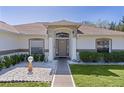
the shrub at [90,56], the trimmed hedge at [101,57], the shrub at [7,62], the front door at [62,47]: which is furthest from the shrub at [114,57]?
the shrub at [7,62]

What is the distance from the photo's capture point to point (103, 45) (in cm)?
2066

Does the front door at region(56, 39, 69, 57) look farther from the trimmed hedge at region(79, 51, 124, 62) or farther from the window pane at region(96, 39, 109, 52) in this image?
the trimmed hedge at region(79, 51, 124, 62)

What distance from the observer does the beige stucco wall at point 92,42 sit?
66.6ft

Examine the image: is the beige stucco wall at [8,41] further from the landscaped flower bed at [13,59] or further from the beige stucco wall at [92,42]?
the beige stucco wall at [92,42]

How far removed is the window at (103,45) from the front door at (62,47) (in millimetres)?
3636

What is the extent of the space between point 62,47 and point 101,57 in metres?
5.10

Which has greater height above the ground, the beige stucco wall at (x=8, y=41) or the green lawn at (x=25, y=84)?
the beige stucco wall at (x=8, y=41)

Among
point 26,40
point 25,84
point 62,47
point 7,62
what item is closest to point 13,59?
point 7,62

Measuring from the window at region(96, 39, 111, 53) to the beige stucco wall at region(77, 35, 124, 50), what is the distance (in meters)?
0.38

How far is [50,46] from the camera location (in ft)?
64.6

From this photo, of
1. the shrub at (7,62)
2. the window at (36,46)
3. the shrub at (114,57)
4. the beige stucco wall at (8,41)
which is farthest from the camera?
the window at (36,46)
